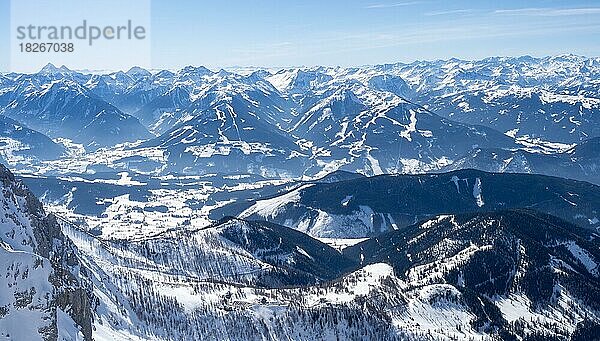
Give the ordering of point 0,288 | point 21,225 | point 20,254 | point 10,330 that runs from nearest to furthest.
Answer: point 10,330
point 0,288
point 20,254
point 21,225

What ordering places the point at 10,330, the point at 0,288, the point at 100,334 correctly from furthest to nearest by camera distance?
the point at 100,334, the point at 0,288, the point at 10,330

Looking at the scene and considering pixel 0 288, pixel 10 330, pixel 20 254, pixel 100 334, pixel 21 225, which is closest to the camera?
pixel 10 330

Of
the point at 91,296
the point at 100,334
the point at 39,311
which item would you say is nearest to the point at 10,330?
the point at 39,311

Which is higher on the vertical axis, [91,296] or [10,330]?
[10,330]

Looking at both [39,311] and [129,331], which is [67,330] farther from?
[129,331]

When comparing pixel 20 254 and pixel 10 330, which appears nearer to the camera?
pixel 10 330

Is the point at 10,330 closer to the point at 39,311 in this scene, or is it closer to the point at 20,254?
the point at 39,311

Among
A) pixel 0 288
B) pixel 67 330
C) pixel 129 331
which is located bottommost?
pixel 129 331

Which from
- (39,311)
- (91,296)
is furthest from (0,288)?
(91,296)

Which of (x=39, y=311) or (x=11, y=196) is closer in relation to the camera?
(x=39, y=311)
